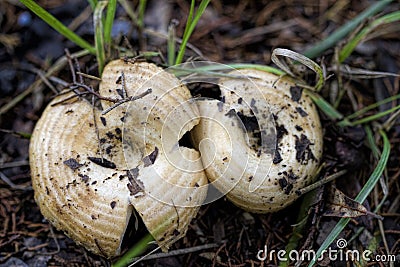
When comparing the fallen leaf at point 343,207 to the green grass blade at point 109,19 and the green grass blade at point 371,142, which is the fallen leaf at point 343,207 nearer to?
the green grass blade at point 371,142

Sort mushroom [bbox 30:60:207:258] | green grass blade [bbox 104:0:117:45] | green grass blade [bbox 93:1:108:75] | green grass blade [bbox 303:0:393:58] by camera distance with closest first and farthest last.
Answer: mushroom [bbox 30:60:207:258], green grass blade [bbox 104:0:117:45], green grass blade [bbox 93:1:108:75], green grass blade [bbox 303:0:393:58]

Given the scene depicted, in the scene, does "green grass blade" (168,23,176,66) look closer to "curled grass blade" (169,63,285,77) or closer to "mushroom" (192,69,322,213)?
"curled grass blade" (169,63,285,77)

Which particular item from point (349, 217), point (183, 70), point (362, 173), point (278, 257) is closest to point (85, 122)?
point (183, 70)

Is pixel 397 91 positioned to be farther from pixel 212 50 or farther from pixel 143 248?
pixel 143 248

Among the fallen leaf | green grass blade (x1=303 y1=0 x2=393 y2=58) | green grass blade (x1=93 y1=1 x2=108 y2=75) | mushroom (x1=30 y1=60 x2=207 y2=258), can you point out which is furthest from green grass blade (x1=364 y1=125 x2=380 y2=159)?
green grass blade (x1=93 y1=1 x2=108 y2=75)

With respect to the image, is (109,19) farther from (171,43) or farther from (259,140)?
(259,140)

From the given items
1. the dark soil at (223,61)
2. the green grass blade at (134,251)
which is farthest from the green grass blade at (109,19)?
the green grass blade at (134,251)

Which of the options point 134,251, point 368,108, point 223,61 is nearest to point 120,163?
point 134,251
